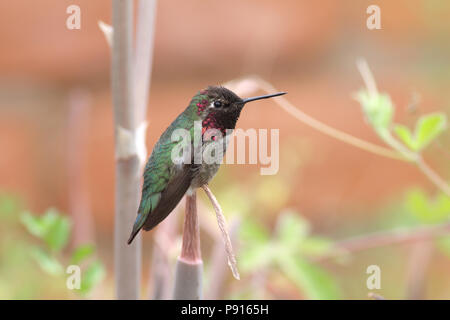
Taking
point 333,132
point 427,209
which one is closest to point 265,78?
point 427,209

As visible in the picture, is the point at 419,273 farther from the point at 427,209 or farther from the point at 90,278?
the point at 90,278

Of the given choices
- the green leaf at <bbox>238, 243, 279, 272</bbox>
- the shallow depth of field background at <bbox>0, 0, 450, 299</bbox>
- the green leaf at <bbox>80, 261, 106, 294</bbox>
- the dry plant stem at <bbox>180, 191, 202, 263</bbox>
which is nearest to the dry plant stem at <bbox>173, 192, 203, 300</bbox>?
the dry plant stem at <bbox>180, 191, 202, 263</bbox>

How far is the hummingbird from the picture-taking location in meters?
0.34

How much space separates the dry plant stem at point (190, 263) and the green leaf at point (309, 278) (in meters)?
0.41

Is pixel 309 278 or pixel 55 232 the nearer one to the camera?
pixel 55 232

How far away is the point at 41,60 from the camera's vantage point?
1618 mm

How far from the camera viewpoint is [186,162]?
0.35 metres

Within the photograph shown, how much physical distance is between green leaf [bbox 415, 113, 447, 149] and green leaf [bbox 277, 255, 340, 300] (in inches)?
13.9

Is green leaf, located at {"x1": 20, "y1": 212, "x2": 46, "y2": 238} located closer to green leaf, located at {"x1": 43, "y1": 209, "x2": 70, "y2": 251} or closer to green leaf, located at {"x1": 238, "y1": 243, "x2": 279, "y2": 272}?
green leaf, located at {"x1": 43, "y1": 209, "x2": 70, "y2": 251}

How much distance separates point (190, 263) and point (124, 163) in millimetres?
99

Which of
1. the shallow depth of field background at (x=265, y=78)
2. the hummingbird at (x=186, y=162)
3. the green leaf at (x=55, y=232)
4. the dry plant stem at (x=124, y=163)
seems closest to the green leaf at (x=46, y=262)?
the green leaf at (x=55, y=232)

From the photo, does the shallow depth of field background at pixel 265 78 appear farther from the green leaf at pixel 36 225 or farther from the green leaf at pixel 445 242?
the green leaf at pixel 36 225

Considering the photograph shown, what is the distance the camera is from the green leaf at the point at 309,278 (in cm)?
82
